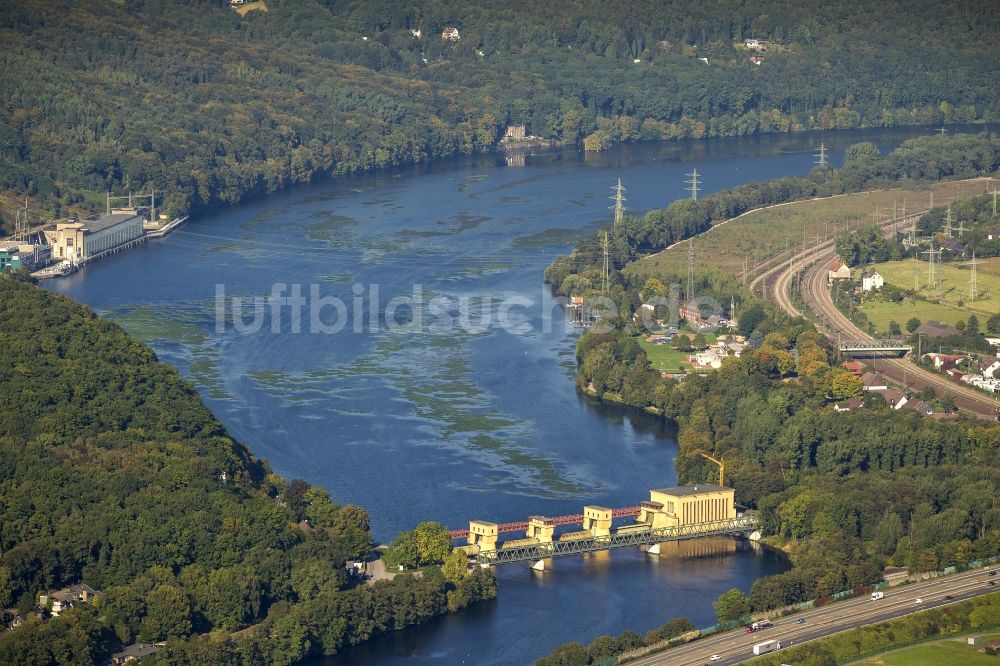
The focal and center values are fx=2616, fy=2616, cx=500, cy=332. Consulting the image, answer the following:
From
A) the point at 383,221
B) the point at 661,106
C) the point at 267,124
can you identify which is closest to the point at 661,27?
the point at 661,106

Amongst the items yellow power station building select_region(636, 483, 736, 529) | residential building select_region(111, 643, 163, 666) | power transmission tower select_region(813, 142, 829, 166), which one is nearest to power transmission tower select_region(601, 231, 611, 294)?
yellow power station building select_region(636, 483, 736, 529)

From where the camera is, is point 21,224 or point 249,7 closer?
point 21,224

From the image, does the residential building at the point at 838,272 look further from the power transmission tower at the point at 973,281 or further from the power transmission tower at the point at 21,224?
the power transmission tower at the point at 21,224

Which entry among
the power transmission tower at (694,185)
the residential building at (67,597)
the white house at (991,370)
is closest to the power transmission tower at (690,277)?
the white house at (991,370)

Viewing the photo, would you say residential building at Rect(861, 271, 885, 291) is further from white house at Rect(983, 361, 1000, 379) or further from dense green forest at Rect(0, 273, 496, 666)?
dense green forest at Rect(0, 273, 496, 666)

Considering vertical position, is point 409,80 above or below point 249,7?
below

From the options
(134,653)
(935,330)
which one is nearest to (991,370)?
(935,330)

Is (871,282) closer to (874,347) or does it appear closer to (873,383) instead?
(874,347)

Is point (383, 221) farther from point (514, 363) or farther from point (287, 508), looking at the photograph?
point (287, 508)
